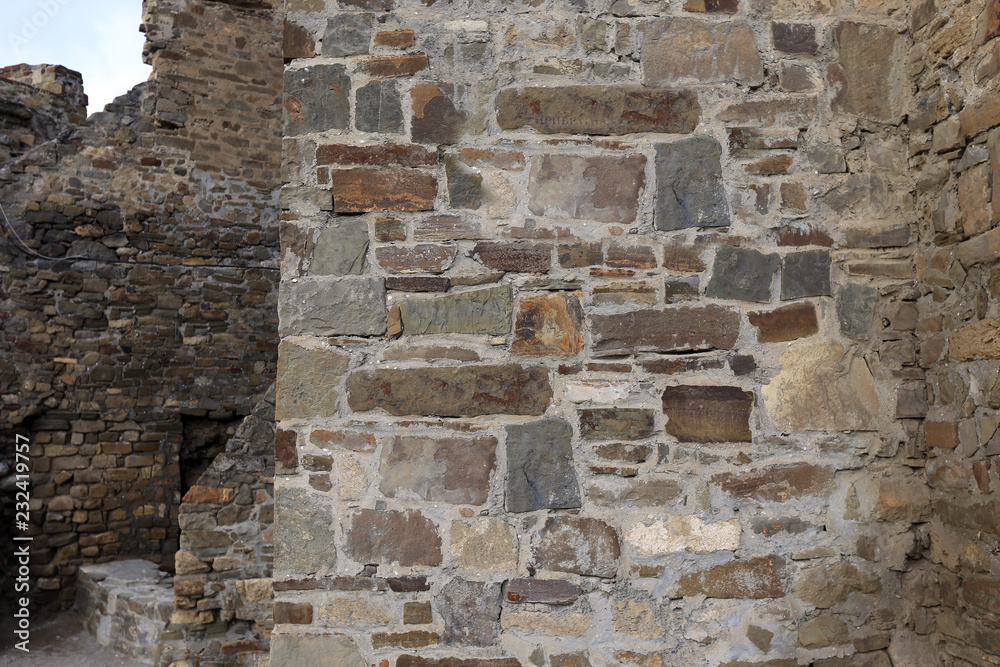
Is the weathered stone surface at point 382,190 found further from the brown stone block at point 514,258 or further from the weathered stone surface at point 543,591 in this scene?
the weathered stone surface at point 543,591

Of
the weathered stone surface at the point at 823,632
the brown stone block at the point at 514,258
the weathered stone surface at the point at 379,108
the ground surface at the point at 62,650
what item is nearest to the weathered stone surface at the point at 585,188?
the brown stone block at the point at 514,258

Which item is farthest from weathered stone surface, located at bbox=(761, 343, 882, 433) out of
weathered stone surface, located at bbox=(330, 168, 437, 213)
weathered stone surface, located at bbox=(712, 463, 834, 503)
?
weathered stone surface, located at bbox=(330, 168, 437, 213)

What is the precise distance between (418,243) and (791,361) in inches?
46.9

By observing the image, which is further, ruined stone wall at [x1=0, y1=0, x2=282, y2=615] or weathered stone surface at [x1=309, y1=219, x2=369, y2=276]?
ruined stone wall at [x1=0, y1=0, x2=282, y2=615]

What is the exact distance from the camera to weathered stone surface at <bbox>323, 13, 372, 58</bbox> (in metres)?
2.11

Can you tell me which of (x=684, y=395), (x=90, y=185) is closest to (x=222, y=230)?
Answer: (x=90, y=185)

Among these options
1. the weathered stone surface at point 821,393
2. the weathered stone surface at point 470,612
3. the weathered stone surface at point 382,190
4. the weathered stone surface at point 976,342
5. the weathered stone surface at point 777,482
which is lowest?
the weathered stone surface at point 470,612

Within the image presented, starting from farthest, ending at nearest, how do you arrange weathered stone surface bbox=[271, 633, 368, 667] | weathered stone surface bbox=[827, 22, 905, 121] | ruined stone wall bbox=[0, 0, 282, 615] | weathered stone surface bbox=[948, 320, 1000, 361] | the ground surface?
ruined stone wall bbox=[0, 0, 282, 615] → the ground surface → weathered stone surface bbox=[827, 22, 905, 121] → weathered stone surface bbox=[271, 633, 368, 667] → weathered stone surface bbox=[948, 320, 1000, 361]

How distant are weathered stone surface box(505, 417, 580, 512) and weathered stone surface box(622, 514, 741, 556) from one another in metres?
0.20

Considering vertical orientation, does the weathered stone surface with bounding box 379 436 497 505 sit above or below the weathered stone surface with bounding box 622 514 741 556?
above

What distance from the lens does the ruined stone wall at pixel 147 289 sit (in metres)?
6.14

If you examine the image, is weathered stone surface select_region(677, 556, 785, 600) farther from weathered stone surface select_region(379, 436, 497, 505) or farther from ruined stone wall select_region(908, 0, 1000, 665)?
weathered stone surface select_region(379, 436, 497, 505)

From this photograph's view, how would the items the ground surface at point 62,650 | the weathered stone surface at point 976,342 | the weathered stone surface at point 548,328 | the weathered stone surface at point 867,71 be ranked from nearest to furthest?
the weathered stone surface at point 976,342 → the weathered stone surface at point 548,328 → the weathered stone surface at point 867,71 → the ground surface at point 62,650

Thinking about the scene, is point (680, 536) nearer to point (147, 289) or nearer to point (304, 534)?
point (304, 534)
